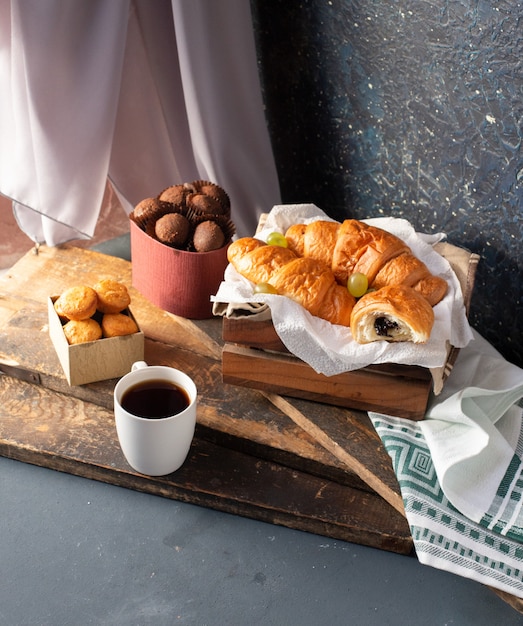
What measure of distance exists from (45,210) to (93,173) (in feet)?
0.39

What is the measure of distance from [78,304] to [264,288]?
0.30m

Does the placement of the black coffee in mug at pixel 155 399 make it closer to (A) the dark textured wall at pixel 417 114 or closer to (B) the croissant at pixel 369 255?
(B) the croissant at pixel 369 255

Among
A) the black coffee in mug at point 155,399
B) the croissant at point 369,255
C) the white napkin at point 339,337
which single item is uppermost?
the croissant at point 369,255

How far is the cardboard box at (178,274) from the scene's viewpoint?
132 cm

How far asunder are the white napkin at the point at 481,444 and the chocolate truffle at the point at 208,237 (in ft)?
1.47

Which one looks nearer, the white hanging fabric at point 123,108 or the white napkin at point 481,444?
the white napkin at point 481,444

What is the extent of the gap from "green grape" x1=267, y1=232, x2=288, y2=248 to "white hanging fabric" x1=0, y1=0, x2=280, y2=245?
0.42 metres

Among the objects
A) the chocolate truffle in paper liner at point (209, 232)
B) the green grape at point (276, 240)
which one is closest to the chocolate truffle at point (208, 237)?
the chocolate truffle in paper liner at point (209, 232)

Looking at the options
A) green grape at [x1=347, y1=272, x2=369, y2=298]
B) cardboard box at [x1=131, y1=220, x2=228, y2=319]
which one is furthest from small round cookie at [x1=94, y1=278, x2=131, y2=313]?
green grape at [x1=347, y1=272, x2=369, y2=298]

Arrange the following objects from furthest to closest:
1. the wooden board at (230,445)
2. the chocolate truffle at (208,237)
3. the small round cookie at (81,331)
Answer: the chocolate truffle at (208,237)
the small round cookie at (81,331)
the wooden board at (230,445)

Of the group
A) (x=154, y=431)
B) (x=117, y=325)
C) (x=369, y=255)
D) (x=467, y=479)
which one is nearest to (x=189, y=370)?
(x=117, y=325)

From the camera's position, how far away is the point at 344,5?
144 centimetres

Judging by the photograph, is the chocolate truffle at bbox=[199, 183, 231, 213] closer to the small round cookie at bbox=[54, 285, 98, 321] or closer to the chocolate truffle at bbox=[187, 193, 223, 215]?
the chocolate truffle at bbox=[187, 193, 223, 215]

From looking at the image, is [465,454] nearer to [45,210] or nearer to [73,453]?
[73,453]
